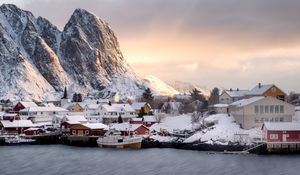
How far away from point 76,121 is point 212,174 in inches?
2038

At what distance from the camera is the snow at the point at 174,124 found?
94875 mm

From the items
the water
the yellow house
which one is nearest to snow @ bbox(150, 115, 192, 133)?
the yellow house

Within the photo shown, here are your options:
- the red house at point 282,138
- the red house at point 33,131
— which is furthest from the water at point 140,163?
the red house at point 33,131

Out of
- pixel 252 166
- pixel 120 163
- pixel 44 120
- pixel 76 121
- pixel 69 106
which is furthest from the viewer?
pixel 69 106

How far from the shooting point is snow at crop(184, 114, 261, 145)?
7519cm

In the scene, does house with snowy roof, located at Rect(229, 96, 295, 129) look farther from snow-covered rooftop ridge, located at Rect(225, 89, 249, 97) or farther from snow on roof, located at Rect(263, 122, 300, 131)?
snow-covered rooftop ridge, located at Rect(225, 89, 249, 97)

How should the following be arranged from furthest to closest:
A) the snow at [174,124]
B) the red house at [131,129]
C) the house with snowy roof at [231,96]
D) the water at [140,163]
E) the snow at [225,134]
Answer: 1. the house with snowy roof at [231,96]
2. the snow at [174,124]
3. the red house at [131,129]
4. the snow at [225,134]
5. the water at [140,163]

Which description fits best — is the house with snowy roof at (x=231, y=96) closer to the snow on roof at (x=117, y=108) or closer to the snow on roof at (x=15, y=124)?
the snow on roof at (x=117, y=108)

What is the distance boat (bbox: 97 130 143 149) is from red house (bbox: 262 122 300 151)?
20.4m

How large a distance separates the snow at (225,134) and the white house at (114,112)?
36594mm

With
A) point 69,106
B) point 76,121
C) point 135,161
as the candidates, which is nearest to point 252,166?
point 135,161

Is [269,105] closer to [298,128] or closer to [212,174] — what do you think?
[298,128]

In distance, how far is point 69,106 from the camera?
132m

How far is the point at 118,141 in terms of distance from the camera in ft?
270
